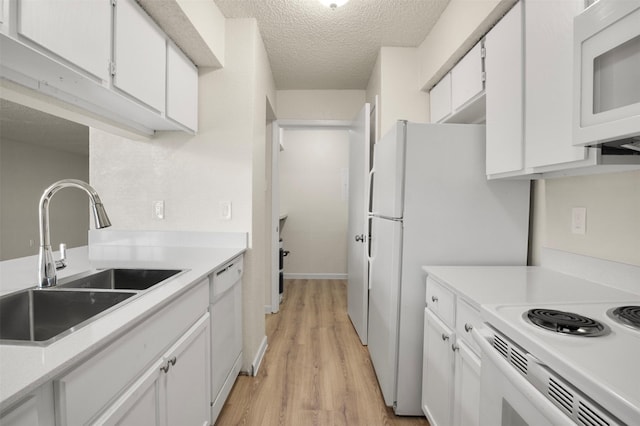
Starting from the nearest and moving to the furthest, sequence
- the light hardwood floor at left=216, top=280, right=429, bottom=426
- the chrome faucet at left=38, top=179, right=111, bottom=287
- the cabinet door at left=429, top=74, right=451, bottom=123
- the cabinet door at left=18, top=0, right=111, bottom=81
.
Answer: the cabinet door at left=18, top=0, right=111, bottom=81
the chrome faucet at left=38, top=179, right=111, bottom=287
the light hardwood floor at left=216, top=280, right=429, bottom=426
the cabinet door at left=429, top=74, right=451, bottom=123

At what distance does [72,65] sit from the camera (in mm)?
1110

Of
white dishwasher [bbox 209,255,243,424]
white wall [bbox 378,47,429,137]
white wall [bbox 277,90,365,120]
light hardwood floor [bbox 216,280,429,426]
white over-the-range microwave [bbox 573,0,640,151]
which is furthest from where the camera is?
white wall [bbox 277,90,365,120]

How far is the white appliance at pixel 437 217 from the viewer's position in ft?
5.45

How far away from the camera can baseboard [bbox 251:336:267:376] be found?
2168 millimetres

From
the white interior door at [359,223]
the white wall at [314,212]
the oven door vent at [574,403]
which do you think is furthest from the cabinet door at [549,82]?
the white wall at [314,212]

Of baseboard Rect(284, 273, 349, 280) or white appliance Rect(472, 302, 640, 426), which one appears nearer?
white appliance Rect(472, 302, 640, 426)

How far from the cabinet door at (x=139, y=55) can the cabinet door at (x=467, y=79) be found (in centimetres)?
178

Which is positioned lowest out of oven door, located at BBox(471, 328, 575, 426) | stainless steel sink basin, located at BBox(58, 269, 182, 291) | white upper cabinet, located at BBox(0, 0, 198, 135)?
oven door, located at BBox(471, 328, 575, 426)

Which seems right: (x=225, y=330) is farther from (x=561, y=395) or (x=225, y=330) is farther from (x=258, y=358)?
(x=561, y=395)

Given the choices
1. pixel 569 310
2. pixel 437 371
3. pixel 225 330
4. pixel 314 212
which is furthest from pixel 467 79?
pixel 314 212

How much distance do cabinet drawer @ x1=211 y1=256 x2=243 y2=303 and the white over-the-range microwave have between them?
1.58m

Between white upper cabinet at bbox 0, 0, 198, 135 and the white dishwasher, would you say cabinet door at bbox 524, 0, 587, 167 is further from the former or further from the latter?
white upper cabinet at bbox 0, 0, 198, 135

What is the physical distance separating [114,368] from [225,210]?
1398mm

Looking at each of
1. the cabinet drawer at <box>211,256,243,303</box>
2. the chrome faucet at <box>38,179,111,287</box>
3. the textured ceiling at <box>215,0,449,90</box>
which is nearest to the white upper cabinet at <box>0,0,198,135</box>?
the chrome faucet at <box>38,179,111,287</box>
